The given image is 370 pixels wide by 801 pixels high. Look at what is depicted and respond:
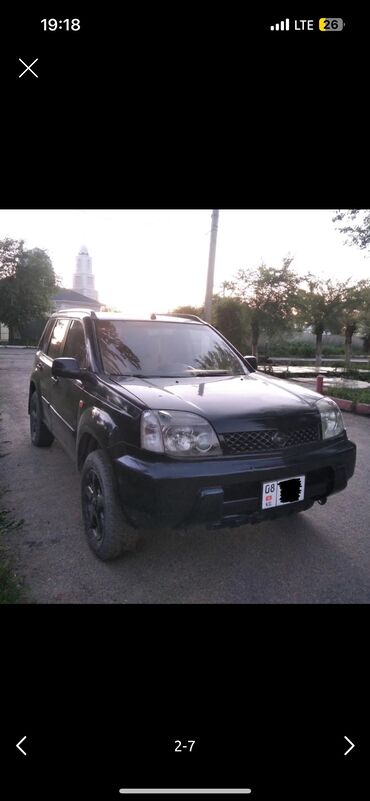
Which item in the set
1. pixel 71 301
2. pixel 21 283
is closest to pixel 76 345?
pixel 21 283

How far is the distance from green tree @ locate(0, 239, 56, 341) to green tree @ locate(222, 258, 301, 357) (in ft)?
51.5

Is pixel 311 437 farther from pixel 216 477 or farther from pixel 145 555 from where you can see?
pixel 145 555

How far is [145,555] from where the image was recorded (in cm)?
275

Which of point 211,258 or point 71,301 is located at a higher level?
point 71,301

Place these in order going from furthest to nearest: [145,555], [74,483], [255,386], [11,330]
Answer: [11,330], [74,483], [255,386], [145,555]

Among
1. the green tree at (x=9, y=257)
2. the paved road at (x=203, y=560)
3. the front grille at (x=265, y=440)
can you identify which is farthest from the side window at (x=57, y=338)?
the green tree at (x=9, y=257)

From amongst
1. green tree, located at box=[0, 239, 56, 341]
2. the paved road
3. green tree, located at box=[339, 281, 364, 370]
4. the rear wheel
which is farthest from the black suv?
green tree, located at box=[0, 239, 56, 341]

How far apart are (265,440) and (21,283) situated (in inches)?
1134

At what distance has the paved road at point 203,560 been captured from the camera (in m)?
2.35

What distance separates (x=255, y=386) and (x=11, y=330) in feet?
96.6

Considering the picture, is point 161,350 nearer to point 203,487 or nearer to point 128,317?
point 128,317

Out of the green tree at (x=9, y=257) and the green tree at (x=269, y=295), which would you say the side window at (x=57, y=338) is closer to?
the green tree at (x=269, y=295)
